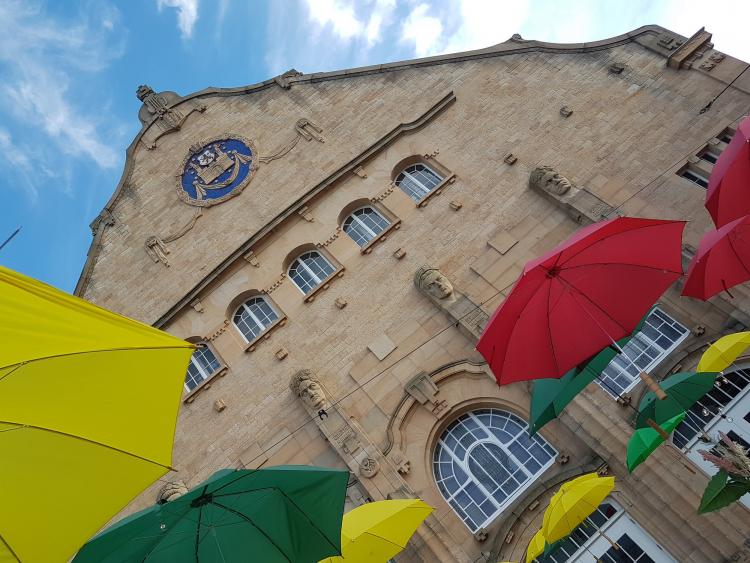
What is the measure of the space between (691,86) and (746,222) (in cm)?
750

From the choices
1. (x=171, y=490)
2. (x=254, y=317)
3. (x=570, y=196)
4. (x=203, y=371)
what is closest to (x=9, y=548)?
(x=171, y=490)

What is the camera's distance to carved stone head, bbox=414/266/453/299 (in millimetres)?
14223

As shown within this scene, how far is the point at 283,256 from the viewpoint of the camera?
56.9ft

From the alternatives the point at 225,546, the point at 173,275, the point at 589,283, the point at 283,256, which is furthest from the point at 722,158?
the point at 173,275

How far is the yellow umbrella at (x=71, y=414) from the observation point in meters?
5.12

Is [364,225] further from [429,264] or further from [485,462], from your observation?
[485,462]

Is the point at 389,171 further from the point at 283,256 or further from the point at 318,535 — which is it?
the point at 318,535

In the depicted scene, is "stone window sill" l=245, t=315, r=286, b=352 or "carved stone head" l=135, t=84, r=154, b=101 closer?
"stone window sill" l=245, t=315, r=286, b=352

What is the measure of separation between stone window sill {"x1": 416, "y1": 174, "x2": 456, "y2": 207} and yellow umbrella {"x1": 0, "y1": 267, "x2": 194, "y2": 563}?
1125cm

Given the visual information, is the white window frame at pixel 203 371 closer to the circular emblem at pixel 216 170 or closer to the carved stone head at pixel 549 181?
the circular emblem at pixel 216 170

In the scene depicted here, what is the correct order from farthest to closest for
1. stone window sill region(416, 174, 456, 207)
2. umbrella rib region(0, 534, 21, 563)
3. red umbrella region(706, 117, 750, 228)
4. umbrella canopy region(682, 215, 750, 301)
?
1. stone window sill region(416, 174, 456, 207)
2. umbrella canopy region(682, 215, 750, 301)
3. red umbrella region(706, 117, 750, 228)
4. umbrella rib region(0, 534, 21, 563)

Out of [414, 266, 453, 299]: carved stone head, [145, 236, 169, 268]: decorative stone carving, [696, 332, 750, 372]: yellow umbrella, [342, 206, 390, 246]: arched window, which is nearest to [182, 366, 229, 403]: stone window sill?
[145, 236, 169, 268]: decorative stone carving

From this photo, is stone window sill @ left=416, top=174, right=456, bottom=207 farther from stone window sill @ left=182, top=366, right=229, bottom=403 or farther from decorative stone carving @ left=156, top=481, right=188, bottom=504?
decorative stone carving @ left=156, top=481, right=188, bottom=504

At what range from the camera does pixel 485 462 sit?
12523 mm
